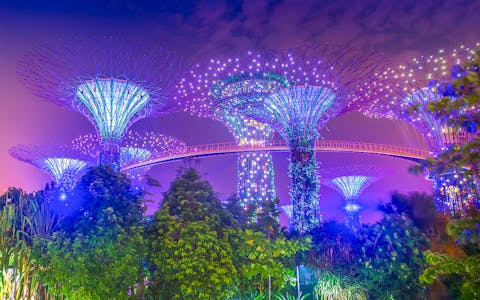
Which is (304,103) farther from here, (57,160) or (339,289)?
(57,160)

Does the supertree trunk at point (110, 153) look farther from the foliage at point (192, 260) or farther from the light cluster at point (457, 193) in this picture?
the light cluster at point (457, 193)

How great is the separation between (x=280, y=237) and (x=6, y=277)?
4.80m

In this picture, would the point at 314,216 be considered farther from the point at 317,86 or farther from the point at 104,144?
the point at 104,144

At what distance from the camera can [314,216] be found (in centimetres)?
1788

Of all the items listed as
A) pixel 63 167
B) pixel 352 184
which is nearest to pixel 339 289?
pixel 63 167

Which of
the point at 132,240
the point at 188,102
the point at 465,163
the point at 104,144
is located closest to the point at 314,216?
the point at 188,102

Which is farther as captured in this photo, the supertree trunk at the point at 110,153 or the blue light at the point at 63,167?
the blue light at the point at 63,167

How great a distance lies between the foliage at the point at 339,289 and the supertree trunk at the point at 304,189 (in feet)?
26.1

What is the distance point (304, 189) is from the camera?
18.2 metres

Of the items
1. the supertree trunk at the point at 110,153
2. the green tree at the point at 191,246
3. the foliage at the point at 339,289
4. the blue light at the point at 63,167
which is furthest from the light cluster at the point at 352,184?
the green tree at the point at 191,246

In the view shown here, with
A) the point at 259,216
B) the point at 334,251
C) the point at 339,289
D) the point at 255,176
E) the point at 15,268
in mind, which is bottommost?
the point at 339,289

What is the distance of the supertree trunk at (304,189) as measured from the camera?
58.5ft

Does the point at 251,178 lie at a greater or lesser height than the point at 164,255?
greater

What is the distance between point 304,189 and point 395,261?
946 cm
